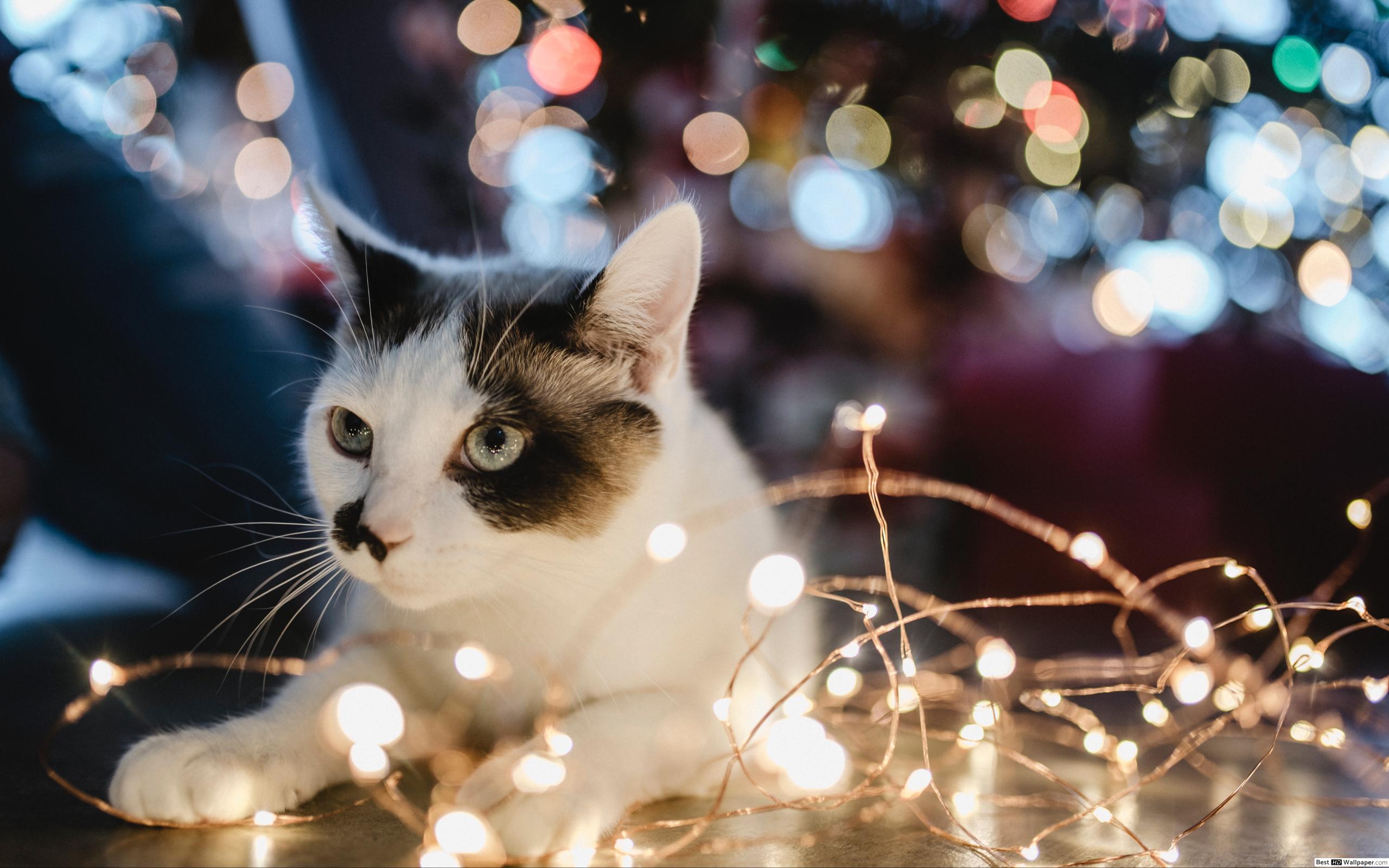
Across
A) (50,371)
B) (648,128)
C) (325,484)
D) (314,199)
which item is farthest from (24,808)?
(648,128)

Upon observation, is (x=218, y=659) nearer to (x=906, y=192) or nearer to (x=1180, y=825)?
(x=1180, y=825)

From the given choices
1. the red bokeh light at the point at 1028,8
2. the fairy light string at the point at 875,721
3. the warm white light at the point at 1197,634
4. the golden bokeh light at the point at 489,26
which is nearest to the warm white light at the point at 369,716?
the fairy light string at the point at 875,721

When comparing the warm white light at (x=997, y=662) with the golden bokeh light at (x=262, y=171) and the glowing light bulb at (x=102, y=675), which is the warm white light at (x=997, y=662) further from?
the golden bokeh light at (x=262, y=171)

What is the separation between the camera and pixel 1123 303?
1.75m

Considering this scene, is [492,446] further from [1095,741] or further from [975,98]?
Result: [975,98]

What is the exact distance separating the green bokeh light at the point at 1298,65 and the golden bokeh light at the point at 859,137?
2.26ft

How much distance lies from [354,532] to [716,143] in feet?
3.45

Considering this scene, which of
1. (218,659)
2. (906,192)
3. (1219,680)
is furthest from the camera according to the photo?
(906,192)

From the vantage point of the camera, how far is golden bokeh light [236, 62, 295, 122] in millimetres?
1536

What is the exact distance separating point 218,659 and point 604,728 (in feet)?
1.27

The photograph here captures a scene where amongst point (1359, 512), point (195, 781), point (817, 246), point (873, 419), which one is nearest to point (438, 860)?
point (195, 781)

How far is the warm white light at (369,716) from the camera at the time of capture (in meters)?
0.67

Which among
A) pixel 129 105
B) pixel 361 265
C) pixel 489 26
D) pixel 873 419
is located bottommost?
pixel 873 419

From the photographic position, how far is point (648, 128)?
1.45 m
